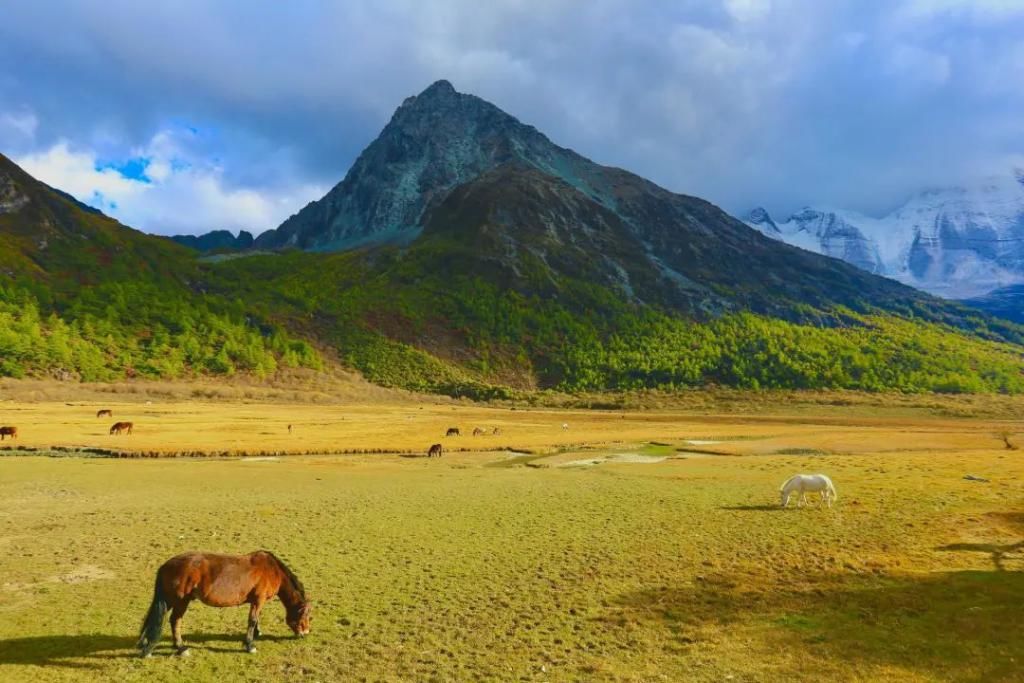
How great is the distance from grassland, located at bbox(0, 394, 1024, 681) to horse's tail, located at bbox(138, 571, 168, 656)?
36 centimetres

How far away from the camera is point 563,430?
95.5 m

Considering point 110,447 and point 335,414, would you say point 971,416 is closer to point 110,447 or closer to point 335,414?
point 335,414

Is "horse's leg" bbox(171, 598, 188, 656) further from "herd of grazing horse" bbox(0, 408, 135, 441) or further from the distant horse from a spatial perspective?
the distant horse

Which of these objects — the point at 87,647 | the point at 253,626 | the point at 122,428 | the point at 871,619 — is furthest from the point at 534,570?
the point at 122,428

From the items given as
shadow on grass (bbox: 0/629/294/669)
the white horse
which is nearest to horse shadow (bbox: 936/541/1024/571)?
the white horse

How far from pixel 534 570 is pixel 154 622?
12.1 m

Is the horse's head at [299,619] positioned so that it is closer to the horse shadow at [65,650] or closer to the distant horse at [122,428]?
the horse shadow at [65,650]

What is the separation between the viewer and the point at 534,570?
22203mm

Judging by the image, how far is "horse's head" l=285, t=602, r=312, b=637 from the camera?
52.1 ft

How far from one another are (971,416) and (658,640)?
172 meters

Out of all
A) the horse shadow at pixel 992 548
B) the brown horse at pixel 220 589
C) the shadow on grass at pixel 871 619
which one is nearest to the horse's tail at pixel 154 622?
the brown horse at pixel 220 589

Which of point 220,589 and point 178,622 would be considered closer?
point 220,589

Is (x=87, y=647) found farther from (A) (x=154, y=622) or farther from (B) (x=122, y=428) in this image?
(B) (x=122, y=428)

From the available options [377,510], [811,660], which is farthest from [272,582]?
[377,510]
